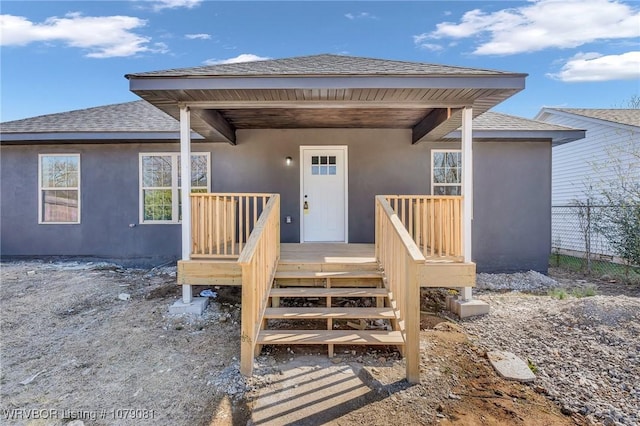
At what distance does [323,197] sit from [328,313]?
3.51m

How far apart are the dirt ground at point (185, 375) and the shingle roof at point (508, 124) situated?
439 cm

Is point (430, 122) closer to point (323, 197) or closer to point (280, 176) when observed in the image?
point (323, 197)

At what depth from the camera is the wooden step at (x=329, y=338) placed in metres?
3.28

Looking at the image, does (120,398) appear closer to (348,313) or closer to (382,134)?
(348,313)

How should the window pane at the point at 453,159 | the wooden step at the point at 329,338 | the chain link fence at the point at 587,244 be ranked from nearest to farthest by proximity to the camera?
the wooden step at the point at 329,338
the window pane at the point at 453,159
the chain link fence at the point at 587,244

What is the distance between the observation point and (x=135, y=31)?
12234mm

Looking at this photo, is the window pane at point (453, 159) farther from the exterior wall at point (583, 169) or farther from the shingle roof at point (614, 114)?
the shingle roof at point (614, 114)

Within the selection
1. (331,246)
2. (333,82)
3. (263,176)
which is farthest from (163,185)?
(333,82)

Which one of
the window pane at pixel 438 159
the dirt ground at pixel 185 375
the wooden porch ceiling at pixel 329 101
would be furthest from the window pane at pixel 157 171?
the window pane at pixel 438 159

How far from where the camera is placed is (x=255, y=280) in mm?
3203

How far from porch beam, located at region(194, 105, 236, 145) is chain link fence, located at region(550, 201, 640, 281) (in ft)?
26.6

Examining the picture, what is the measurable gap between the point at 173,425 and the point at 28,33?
1677cm

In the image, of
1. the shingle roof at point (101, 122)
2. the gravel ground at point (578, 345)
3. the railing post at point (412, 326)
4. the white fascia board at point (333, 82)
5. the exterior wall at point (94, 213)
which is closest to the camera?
the gravel ground at point (578, 345)

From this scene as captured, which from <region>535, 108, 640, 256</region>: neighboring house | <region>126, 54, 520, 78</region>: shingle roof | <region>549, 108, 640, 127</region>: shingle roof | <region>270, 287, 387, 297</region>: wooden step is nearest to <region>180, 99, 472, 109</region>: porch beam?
<region>126, 54, 520, 78</region>: shingle roof
